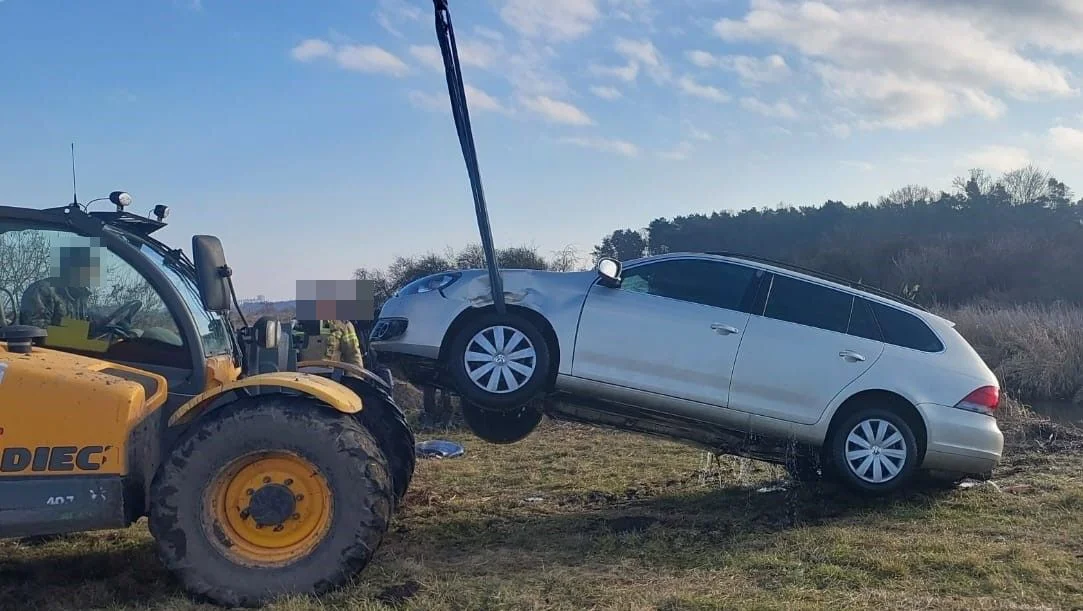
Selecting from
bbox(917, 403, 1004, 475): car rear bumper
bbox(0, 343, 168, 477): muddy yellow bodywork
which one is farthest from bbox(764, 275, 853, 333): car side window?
bbox(0, 343, 168, 477): muddy yellow bodywork

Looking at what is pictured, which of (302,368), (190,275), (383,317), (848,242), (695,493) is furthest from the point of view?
(848,242)

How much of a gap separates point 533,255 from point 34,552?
59.0ft

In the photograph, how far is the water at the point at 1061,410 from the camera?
44.5ft

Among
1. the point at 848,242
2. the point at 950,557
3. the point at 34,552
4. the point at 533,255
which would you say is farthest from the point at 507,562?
the point at 848,242

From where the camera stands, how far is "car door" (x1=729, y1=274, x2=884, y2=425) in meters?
6.20

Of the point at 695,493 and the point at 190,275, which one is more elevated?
the point at 190,275

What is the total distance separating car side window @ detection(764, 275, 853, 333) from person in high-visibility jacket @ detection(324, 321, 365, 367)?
5099 mm

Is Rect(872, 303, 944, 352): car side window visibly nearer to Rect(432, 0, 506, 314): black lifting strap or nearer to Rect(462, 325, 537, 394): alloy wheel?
Rect(462, 325, 537, 394): alloy wheel

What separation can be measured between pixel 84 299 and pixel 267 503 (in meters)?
1.51

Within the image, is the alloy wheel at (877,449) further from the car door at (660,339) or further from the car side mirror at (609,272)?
the car side mirror at (609,272)

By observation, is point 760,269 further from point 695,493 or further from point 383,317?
point 383,317

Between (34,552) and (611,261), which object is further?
(611,261)

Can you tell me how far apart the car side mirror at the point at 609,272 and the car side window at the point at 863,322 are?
1881 mm

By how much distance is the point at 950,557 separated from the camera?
5.12m
